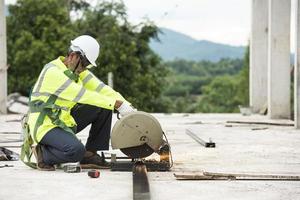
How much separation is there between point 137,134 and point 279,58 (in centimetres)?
946

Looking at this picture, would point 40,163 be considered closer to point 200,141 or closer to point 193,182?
point 193,182

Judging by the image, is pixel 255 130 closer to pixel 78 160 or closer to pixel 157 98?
pixel 78 160

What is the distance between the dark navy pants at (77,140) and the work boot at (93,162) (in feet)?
0.25

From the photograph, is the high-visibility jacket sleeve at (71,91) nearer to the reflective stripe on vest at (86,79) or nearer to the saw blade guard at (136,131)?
the saw blade guard at (136,131)

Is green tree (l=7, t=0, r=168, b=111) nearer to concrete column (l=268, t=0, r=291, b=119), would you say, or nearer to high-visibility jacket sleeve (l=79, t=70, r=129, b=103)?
concrete column (l=268, t=0, r=291, b=119)

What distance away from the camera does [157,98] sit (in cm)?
3772

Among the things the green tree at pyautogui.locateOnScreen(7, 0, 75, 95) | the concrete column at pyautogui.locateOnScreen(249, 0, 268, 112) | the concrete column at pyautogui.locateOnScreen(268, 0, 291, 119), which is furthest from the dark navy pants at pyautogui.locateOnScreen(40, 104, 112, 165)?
the green tree at pyautogui.locateOnScreen(7, 0, 75, 95)

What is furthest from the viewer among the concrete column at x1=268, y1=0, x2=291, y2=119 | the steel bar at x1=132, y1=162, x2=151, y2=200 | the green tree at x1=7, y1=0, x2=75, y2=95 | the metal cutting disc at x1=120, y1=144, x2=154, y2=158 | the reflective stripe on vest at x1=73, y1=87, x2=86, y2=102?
the green tree at x1=7, y1=0, x2=75, y2=95

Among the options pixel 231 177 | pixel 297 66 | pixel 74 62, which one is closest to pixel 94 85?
pixel 74 62

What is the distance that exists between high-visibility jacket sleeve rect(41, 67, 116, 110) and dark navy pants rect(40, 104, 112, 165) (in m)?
0.41

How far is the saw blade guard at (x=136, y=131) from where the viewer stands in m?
6.94

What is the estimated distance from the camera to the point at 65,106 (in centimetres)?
714

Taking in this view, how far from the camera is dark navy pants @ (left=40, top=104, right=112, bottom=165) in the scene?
A: 705cm

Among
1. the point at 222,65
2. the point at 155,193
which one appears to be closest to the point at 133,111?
the point at 155,193
